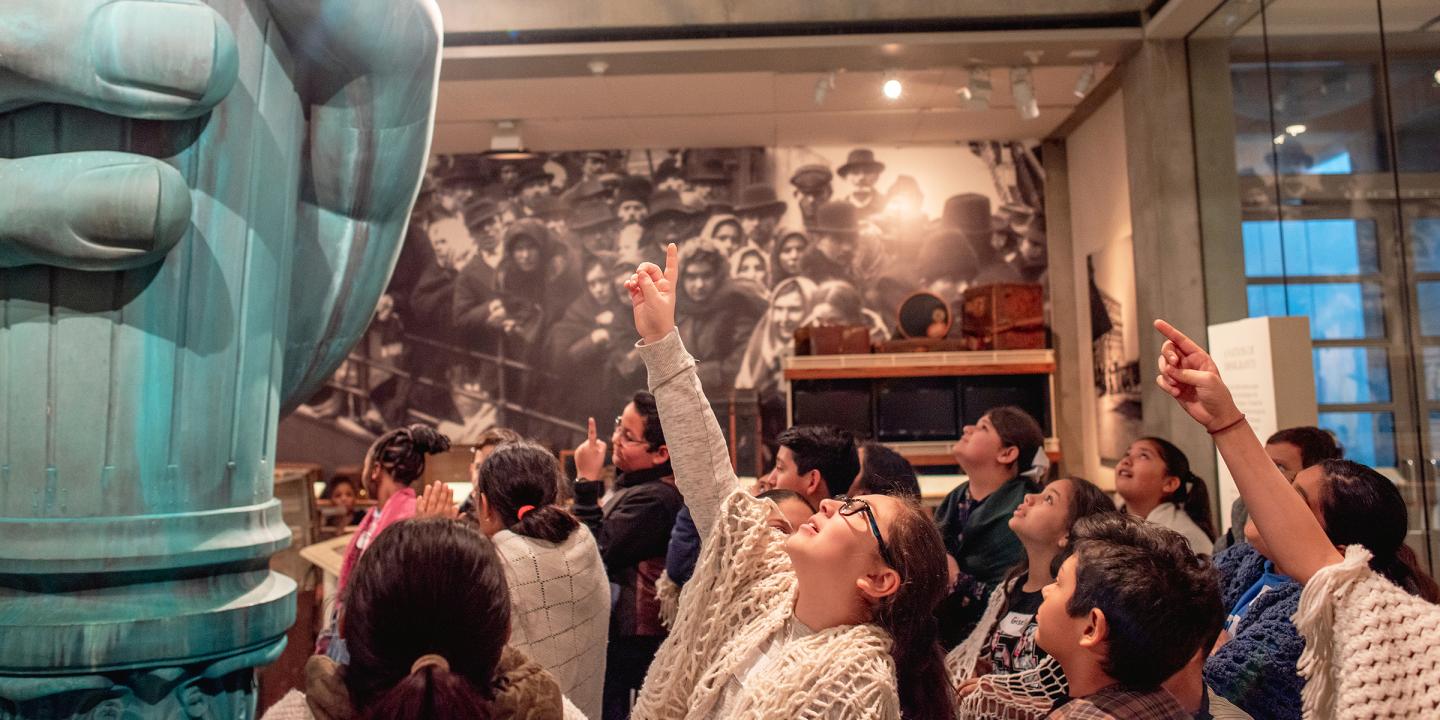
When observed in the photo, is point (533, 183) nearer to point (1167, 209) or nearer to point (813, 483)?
point (1167, 209)

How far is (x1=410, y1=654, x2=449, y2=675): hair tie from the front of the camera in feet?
3.81

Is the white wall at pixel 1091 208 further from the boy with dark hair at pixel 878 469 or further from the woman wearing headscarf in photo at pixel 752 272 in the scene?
the boy with dark hair at pixel 878 469

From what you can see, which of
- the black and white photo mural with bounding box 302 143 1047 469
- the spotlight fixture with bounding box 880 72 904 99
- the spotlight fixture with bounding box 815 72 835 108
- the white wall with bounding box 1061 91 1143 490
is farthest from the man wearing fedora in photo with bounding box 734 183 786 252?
the white wall with bounding box 1061 91 1143 490

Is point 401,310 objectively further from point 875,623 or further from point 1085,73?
point 875,623

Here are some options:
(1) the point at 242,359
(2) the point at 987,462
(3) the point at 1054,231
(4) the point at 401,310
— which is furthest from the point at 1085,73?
(1) the point at 242,359

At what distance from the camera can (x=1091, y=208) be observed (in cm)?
762

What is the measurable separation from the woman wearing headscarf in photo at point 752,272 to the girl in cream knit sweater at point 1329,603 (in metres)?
6.62

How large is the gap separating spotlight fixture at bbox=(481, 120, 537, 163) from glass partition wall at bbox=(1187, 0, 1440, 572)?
4.64 meters

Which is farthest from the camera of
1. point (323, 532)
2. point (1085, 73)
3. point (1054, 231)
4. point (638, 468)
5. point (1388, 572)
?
point (1054, 231)

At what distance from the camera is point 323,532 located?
769cm

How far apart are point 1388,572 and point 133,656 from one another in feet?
7.33

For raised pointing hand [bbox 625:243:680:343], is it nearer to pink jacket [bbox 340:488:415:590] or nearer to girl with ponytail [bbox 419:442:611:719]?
girl with ponytail [bbox 419:442:611:719]

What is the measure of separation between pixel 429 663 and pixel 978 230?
298 inches

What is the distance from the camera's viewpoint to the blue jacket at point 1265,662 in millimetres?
2045
